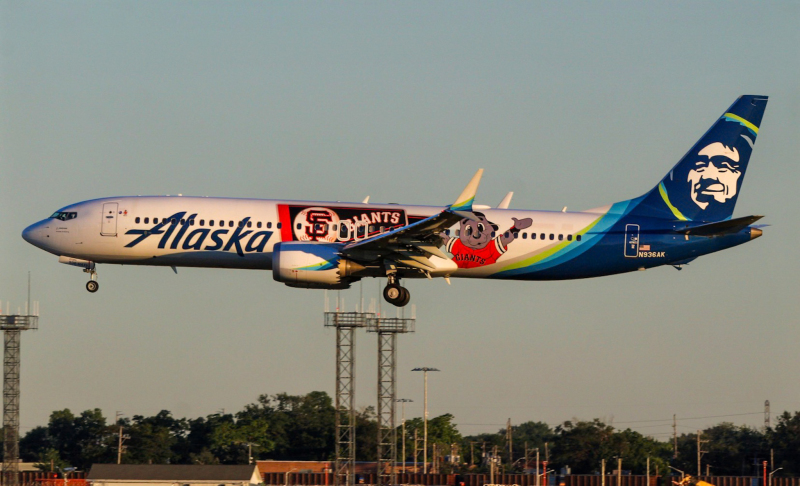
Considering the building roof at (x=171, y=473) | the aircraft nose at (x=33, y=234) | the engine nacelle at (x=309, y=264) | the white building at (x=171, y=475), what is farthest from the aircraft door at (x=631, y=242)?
the building roof at (x=171, y=473)

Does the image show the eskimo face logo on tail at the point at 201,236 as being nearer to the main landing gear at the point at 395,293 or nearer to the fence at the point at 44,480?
the main landing gear at the point at 395,293

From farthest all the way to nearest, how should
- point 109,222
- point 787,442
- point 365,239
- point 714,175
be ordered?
point 787,442, point 714,175, point 109,222, point 365,239

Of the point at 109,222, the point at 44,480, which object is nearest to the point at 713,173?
the point at 109,222

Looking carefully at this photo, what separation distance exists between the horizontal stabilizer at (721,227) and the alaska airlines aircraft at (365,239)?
0.05 metres

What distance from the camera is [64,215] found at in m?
48.9

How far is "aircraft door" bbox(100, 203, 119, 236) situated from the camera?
47.4 metres

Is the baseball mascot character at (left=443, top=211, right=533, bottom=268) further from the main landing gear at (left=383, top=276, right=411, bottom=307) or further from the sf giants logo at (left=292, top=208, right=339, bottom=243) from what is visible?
the sf giants logo at (left=292, top=208, right=339, bottom=243)

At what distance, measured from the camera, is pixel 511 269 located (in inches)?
1871

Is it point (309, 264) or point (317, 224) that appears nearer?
point (309, 264)

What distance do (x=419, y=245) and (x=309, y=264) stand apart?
4.59m

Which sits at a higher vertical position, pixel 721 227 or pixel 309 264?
pixel 721 227

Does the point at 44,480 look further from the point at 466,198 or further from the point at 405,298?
A: the point at 466,198

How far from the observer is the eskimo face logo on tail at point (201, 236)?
4659 centimetres

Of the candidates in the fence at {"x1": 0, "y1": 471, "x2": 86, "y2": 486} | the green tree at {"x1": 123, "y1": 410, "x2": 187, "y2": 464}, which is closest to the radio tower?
the fence at {"x1": 0, "y1": 471, "x2": 86, "y2": 486}
